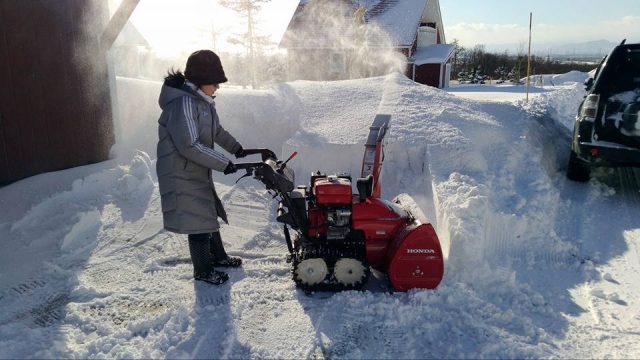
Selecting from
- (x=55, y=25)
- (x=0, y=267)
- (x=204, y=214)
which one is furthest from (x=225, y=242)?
(x=55, y=25)

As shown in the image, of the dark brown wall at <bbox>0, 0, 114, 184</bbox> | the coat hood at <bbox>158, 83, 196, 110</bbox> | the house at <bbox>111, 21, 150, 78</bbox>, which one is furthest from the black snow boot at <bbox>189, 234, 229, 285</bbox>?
the house at <bbox>111, 21, 150, 78</bbox>

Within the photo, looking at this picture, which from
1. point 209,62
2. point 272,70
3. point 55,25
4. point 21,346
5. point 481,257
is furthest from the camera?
point 272,70

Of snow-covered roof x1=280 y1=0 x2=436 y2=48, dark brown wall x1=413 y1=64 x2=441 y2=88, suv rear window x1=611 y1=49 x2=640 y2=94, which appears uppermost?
snow-covered roof x1=280 y1=0 x2=436 y2=48

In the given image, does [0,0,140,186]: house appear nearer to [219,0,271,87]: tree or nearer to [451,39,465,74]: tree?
[219,0,271,87]: tree

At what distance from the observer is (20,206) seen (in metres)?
5.20

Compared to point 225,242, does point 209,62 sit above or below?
above

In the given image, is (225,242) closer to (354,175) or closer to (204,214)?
(204,214)

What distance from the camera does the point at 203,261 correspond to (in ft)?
12.6

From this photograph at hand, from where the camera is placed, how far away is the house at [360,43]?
22141 millimetres

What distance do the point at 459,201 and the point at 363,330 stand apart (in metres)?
1.99

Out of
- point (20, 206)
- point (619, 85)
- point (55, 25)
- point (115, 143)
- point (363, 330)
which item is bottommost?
point (363, 330)

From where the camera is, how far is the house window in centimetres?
2235

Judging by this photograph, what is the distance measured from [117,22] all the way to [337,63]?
1699 cm

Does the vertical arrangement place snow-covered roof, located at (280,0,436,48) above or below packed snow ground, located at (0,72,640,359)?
above
